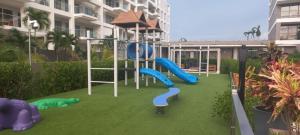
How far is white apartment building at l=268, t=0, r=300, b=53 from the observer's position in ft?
109

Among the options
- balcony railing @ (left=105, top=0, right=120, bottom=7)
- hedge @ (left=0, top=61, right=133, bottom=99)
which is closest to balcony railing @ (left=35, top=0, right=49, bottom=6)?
balcony railing @ (left=105, top=0, right=120, bottom=7)

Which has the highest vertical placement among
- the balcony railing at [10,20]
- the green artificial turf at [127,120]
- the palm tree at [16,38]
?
the balcony railing at [10,20]

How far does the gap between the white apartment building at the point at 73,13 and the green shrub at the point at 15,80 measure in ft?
42.4

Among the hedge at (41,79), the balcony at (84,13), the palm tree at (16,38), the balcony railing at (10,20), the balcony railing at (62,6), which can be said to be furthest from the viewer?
the balcony at (84,13)

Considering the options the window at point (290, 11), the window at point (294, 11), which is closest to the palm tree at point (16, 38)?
the window at point (290, 11)

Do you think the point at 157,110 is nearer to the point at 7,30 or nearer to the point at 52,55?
the point at 52,55

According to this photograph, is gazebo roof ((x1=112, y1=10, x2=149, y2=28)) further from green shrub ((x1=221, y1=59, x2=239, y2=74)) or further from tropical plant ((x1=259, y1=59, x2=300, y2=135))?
green shrub ((x1=221, y1=59, x2=239, y2=74))

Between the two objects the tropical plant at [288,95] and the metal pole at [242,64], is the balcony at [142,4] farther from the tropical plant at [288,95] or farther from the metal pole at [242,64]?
the tropical plant at [288,95]

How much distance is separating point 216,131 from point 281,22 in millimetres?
34991

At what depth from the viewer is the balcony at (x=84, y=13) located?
1177 inches

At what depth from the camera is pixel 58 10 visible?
26.4m

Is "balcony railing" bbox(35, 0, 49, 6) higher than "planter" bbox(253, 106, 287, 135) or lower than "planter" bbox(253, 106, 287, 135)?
higher

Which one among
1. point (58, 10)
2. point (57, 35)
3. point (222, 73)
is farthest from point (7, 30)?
point (222, 73)

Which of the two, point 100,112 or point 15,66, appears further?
point 15,66
